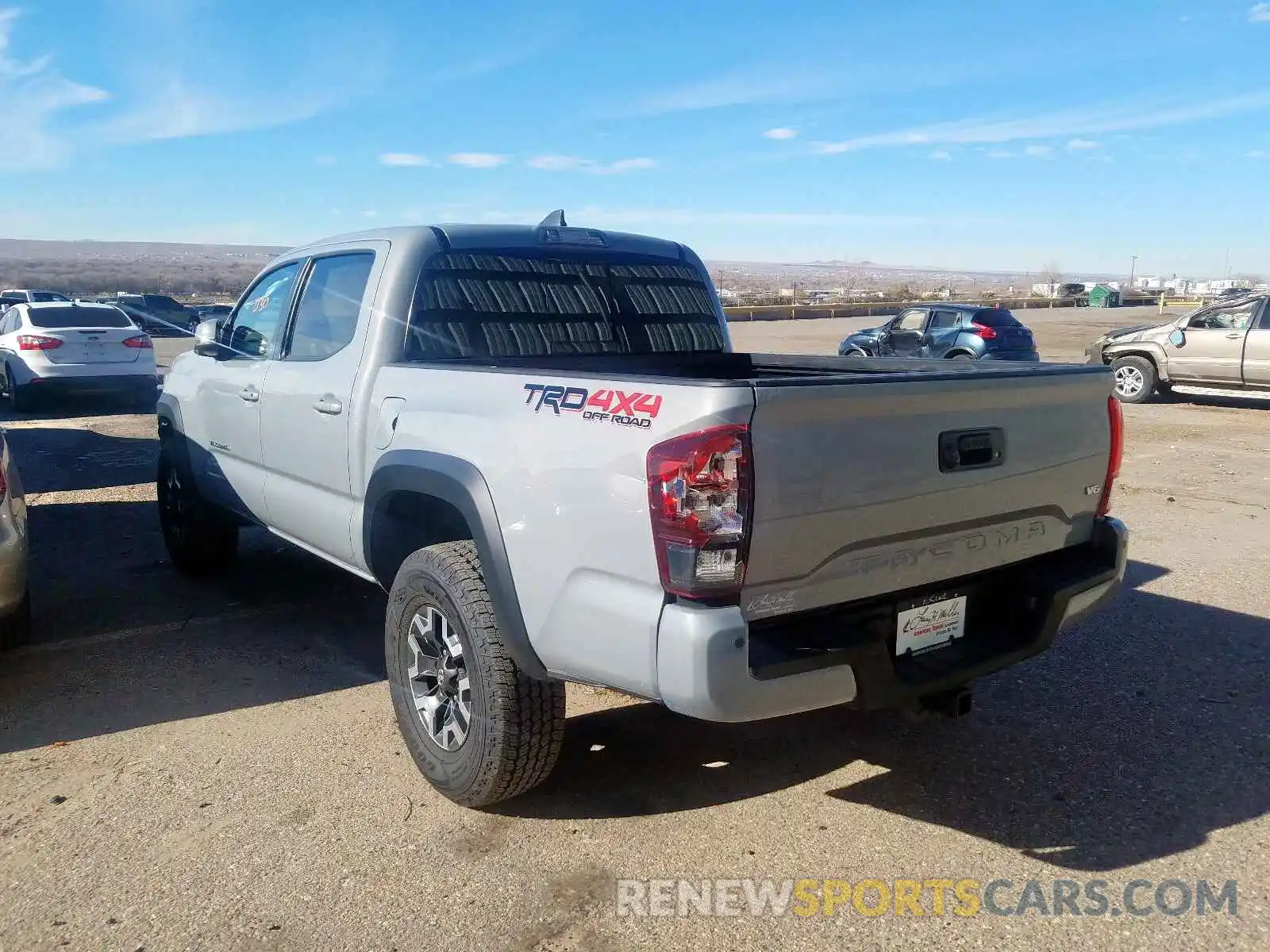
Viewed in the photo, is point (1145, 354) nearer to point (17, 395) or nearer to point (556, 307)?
point (556, 307)

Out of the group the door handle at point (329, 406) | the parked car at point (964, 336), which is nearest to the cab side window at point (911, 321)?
the parked car at point (964, 336)

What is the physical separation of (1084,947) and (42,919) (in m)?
2.85

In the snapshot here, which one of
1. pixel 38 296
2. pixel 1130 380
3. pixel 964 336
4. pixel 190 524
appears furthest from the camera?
pixel 38 296

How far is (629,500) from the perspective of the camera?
8.96 ft

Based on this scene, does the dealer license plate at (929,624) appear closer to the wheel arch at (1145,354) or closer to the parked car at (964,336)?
the wheel arch at (1145,354)

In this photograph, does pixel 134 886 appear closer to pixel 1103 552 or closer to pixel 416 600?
pixel 416 600

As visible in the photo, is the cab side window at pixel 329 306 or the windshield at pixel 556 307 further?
the cab side window at pixel 329 306

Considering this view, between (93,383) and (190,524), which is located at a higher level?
(93,383)

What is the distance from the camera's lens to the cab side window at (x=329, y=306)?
4320 millimetres

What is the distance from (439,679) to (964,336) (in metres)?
15.1

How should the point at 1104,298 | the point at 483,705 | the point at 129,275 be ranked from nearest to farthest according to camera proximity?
the point at 483,705, the point at 1104,298, the point at 129,275

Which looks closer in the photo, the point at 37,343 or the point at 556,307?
the point at 556,307

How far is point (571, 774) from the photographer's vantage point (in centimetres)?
375

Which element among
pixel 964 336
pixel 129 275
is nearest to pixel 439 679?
pixel 964 336
